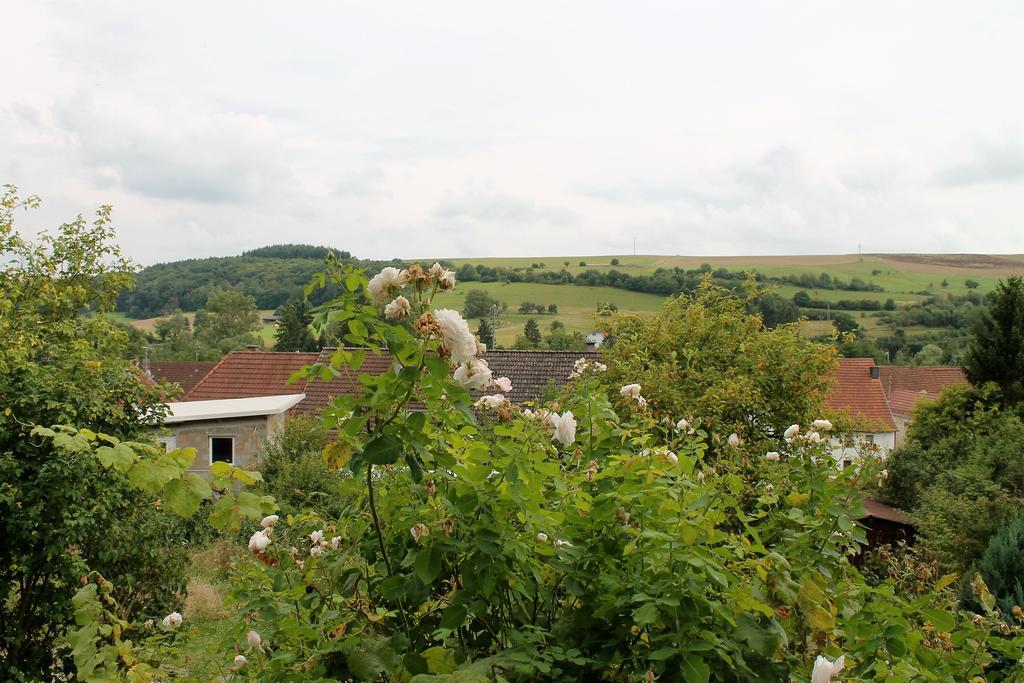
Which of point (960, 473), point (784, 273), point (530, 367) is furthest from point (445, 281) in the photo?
point (784, 273)

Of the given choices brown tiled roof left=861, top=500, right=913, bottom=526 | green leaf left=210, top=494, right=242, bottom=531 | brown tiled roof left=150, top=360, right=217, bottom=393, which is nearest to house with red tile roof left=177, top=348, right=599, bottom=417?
brown tiled roof left=861, top=500, right=913, bottom=526

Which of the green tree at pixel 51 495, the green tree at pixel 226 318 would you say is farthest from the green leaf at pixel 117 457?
the green tree at pixel 226 318

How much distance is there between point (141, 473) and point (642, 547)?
3.88ft

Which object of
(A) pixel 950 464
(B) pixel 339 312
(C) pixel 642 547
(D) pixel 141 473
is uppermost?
(B) pixel 339 312

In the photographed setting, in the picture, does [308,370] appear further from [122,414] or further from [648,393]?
[648,393]

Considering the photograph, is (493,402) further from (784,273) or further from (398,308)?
(784,273)

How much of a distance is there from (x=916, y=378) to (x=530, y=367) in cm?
2598

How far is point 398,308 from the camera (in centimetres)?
172

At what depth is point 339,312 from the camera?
1.71 meters

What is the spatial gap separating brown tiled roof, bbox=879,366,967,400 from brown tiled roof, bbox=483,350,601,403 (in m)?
22.6

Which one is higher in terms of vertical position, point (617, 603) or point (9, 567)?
point (617, 603)

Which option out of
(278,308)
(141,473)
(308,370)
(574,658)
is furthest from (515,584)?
(278,308)

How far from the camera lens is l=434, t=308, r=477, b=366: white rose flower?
5.60ft

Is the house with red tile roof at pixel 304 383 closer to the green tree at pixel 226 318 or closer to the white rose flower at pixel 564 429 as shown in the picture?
the white rose flower at pixel 564 429
